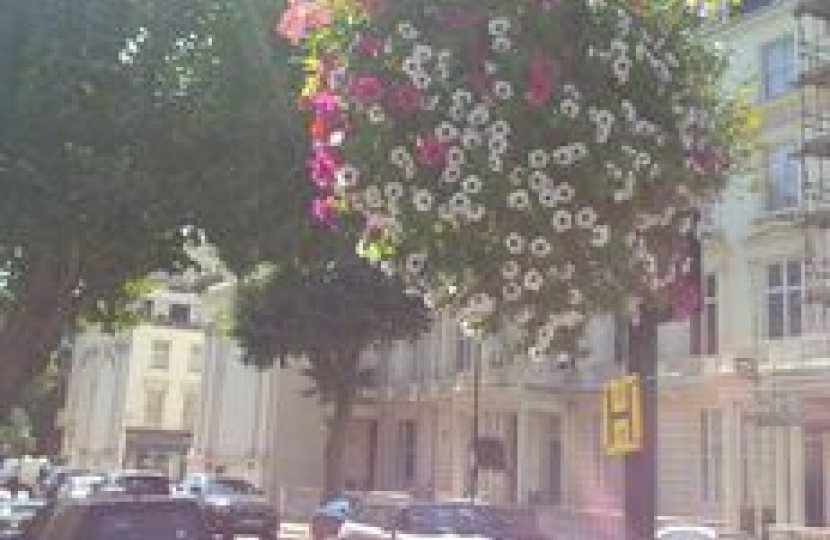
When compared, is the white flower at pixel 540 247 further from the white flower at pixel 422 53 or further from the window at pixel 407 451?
the window at pixel 407 451

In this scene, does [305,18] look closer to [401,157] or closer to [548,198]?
[401,157]

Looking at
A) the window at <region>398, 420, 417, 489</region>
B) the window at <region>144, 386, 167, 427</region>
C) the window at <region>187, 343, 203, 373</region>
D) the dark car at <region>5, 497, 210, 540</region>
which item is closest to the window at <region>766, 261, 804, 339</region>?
the window at <region>398, 420, 417, 489</region>

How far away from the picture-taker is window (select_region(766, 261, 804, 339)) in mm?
35875

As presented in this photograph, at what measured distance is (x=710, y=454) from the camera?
38.0 meters

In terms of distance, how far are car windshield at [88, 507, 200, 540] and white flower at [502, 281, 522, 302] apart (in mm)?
6771

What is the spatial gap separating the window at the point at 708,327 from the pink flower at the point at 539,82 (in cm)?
3264

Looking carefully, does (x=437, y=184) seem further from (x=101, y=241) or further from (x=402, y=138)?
(x=101, y=241)

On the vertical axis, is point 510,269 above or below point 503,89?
below

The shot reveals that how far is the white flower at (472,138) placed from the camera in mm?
6797

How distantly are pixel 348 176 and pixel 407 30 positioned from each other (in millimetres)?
873

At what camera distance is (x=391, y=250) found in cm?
770

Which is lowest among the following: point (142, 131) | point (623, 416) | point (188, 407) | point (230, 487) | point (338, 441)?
point (230, 487)

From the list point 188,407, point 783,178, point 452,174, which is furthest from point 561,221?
point 188,407

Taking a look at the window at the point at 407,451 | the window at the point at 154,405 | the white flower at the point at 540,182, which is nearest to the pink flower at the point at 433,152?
the white flower at the point at 540,182
